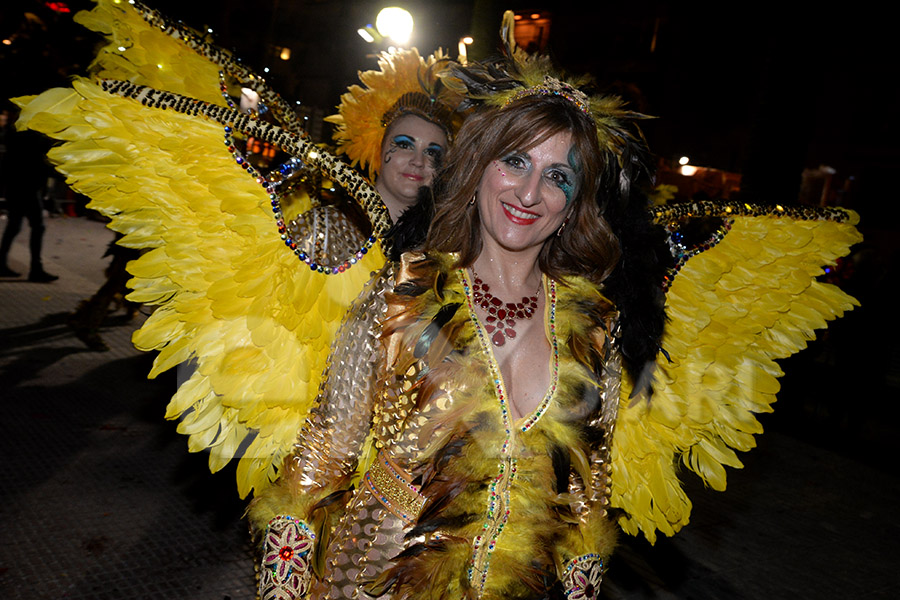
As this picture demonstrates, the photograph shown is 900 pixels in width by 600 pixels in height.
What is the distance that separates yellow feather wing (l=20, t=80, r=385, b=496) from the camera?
1531 millimetres

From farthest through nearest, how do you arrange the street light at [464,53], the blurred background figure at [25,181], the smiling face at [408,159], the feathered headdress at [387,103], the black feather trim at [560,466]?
the blurred background figure at [25,181], the feathered headdress at [387,103], the smiling face at [408,159], the street light at [464,53], the black feather trim at [560,466]

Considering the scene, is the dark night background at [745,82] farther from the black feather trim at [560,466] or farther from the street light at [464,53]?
the black feather trim at [560,466]

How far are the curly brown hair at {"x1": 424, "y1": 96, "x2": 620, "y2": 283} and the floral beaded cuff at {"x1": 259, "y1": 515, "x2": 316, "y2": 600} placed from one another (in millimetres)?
724

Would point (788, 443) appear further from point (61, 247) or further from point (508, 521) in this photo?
point (61, 247)

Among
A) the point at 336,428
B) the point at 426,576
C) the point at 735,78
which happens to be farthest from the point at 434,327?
the point at 735,78

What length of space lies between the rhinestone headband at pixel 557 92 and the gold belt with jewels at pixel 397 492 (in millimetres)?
926

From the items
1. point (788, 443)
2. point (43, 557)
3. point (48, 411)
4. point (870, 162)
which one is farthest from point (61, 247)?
point (870, 162)

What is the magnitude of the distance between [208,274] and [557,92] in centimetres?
97

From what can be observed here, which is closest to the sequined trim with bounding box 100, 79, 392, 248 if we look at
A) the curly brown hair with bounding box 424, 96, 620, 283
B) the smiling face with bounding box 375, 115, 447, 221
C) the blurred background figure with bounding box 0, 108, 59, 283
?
the curly brown hair with bounding box 424, 96, 620, 283

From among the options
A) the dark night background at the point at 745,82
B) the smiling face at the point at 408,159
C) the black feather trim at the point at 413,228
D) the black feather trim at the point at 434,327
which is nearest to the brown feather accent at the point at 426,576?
the black feather trim at the point at 434,327

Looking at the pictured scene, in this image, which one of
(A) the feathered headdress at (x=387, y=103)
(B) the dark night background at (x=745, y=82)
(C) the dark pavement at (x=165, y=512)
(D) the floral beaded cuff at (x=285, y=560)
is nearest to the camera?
(D) the floral beaded cuff at (x=285, y=560)

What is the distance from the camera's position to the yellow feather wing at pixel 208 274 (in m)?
1.53

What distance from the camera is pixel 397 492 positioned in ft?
5.10

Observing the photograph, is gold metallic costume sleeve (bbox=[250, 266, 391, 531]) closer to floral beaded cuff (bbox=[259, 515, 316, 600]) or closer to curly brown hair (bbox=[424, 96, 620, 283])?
floral beaded cuff (bbox=[259, 515, 316, 600])
